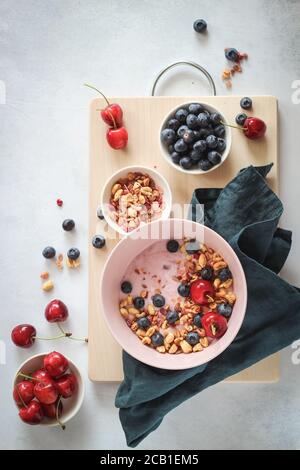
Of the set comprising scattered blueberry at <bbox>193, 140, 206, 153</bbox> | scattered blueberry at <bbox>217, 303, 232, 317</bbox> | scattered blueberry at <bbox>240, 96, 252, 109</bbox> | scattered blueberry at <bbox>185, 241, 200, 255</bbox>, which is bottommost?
scattered blueberry at <bbox>217, 303, 232, 317</bbox>

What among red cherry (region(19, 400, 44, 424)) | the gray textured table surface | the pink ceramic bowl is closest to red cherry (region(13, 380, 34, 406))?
red cherry (region(19, 400, 44, 424))

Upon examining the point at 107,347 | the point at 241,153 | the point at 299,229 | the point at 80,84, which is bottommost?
the point at 107,347

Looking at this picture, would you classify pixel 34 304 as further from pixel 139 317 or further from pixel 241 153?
pixel 241 153

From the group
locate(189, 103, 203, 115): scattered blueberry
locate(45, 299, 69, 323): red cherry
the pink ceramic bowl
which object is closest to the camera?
the pink ceramic bowl

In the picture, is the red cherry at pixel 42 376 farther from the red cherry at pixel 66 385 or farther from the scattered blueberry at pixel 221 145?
the scattered blueberry at pixel 221 145

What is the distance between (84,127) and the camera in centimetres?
113

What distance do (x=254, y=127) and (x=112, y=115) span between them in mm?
281

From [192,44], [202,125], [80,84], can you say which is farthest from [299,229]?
[80,84]

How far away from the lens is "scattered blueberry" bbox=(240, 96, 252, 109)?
1007 mm

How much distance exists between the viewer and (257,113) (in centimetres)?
103

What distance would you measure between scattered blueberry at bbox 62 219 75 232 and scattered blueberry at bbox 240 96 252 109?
0.44m

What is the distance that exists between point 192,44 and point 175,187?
14.0 inches

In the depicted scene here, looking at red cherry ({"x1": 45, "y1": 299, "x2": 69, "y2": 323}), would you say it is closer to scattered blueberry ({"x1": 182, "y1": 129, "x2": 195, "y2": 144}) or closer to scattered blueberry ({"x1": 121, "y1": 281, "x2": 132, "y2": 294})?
scattered blueberry ({"x1": 121, "y1": 281, "x2": 132, "y2": 294})

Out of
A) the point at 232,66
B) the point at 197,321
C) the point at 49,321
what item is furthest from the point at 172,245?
the point at 232,66
